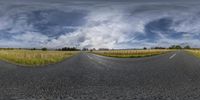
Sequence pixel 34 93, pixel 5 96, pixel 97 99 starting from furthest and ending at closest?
pixel 34 93
pixel 5 96
pixel 97 99

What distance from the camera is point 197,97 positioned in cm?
909

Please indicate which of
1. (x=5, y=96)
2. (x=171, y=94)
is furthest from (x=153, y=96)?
(x=5, y=96)

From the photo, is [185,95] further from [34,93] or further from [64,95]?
[34,93]

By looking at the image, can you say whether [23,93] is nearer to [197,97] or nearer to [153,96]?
[153,96]

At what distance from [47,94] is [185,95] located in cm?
382

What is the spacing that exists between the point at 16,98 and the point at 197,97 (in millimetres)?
4707


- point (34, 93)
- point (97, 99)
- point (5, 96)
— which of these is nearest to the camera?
point (97, 99)

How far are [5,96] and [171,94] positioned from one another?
4.57 m

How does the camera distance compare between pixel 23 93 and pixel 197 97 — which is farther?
pixel 23 93

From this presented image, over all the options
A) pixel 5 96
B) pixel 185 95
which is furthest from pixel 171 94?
pixel 5 96

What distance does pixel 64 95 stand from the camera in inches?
372

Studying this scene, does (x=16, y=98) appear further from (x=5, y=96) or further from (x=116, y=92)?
(x=116, y=92)

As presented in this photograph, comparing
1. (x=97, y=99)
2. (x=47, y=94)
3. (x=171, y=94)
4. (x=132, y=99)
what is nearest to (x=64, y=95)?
(x=47, y=94)

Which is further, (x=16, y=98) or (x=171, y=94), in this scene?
(x=171, y=94)
